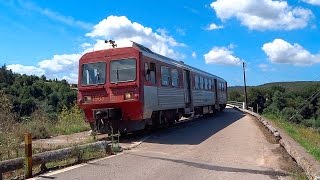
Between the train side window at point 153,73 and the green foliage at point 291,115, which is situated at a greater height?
the train side window at point 153,73

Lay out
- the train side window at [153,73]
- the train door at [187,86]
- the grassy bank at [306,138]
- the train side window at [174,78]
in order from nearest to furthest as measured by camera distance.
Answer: the grassy bank at [306,138] → the train side window at [153,73] → the train side window at [174,78] → the train door at [187,86]

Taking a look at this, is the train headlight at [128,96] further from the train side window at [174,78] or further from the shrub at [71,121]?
the train side window at [174,78]

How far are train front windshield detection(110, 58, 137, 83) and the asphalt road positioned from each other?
2.39 meters

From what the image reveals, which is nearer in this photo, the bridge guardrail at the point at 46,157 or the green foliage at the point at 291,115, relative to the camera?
the bridge guardrail at the point at 46,157

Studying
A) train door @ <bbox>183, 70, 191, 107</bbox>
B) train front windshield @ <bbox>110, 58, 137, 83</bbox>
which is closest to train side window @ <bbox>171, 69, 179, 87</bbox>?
train door @ <bbox>183, 70, 191, 107</bbox>

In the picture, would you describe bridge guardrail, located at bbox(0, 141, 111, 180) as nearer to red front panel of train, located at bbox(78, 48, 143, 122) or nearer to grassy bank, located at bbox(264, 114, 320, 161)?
red front panel of train, located at bbox(78, 48, 143, 122)

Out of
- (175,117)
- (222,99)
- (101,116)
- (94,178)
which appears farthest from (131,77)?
(222,99)

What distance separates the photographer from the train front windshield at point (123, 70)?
624 inches

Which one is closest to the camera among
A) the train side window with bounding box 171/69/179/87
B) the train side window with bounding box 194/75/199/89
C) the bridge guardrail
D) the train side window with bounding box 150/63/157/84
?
the bridge guardrail

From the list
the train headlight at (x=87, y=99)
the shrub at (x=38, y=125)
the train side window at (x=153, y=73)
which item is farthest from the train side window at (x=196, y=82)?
the train headlight at (x=87, y=99)

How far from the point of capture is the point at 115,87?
1595 cm

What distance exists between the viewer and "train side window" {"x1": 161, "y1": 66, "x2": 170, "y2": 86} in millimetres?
18531

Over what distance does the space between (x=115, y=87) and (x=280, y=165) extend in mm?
7153

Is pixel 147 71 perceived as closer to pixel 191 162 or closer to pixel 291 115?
pixel 191 162
